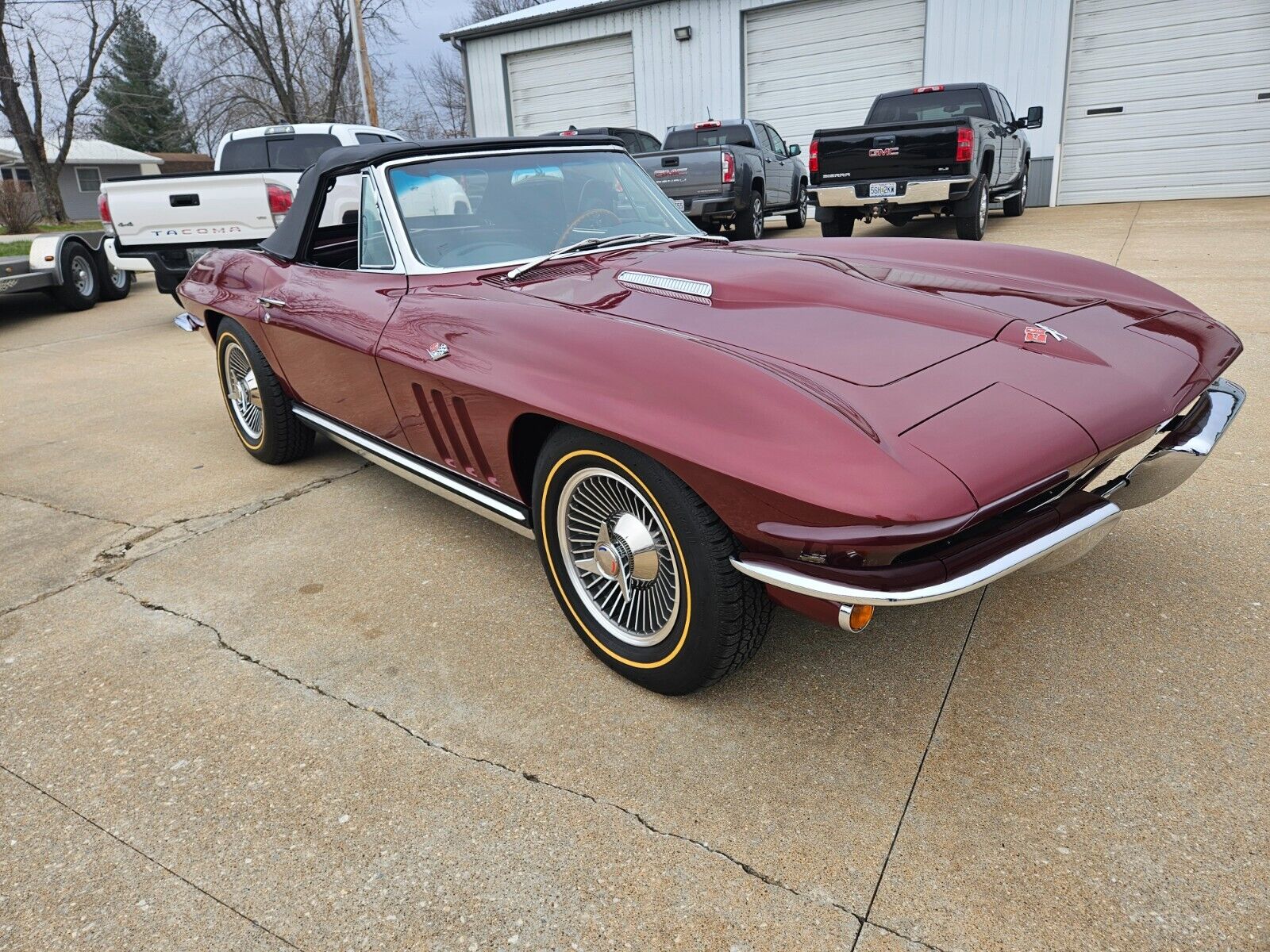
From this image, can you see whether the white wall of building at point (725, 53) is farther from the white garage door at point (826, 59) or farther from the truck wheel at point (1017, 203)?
the truck wheel at point (1017, 203)

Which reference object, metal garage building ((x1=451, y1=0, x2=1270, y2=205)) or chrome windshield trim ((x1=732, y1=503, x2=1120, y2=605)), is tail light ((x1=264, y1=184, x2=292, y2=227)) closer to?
chrome windshield trim ((x1=732, y1=503, x2=1120, y2=605))

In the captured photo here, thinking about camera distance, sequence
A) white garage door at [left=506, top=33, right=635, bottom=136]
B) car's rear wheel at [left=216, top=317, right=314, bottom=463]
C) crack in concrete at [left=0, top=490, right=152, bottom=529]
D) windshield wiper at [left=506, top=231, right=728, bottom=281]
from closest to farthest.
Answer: windshield wiper at [left=506, top=231, right=728, bottom=281]
crack in concrete at [left=0, top=490, right=152, bottom=529]
car's rear wheel at [left=216, top=317, right=314, bottom=463]
white garage door at [left=506, top=33, right=635, bottom=136]

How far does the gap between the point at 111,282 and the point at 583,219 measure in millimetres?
9687

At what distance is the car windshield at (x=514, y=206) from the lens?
129 inches

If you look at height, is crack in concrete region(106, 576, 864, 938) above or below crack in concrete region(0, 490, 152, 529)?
below

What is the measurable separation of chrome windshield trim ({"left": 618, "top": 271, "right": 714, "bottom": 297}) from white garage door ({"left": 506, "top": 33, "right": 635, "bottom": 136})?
52.9 feet

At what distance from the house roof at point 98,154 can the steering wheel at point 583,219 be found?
47.4 meters

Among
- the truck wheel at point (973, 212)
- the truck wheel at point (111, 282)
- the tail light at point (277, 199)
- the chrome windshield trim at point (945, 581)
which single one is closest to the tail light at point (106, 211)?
the tail light at point (277, 199)

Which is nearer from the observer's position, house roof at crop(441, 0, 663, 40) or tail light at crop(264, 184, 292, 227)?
tail light at crop(264, 184, 292, 227)

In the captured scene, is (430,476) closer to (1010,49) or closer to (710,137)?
(710,137)

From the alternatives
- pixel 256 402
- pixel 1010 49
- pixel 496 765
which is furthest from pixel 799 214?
pixel 496 765

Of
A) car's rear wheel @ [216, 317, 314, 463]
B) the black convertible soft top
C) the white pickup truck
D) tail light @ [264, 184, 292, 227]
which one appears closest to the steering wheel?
the black convertible soft top

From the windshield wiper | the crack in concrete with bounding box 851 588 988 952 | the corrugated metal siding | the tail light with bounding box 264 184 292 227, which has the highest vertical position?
the corrugated metal siding

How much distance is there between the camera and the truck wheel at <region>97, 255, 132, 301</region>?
35.1 ft
